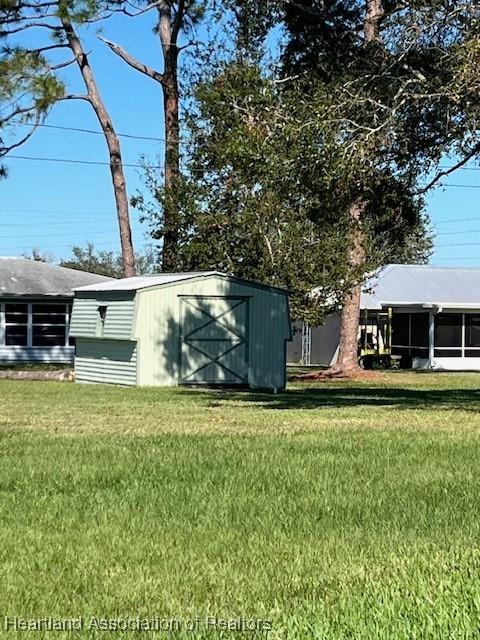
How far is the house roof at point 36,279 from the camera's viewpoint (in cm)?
3762

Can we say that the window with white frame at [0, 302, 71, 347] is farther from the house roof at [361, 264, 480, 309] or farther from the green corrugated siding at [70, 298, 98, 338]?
the house roof at [361, 264, 480, 309]

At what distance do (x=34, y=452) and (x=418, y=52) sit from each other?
859cm

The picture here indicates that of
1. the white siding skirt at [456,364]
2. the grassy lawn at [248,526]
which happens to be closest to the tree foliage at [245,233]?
the white siding skirt at [456,364]

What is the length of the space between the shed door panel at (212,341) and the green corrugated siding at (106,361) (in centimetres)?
133

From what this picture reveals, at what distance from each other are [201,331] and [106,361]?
3059 mm

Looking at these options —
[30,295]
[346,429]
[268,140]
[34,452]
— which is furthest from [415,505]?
[30,295]

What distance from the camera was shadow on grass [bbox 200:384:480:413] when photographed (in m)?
18.9

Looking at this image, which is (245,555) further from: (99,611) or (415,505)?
(415,505)

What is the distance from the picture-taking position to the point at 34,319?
3856 centimetres

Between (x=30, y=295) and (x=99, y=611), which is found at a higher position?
(x=30, y=295)

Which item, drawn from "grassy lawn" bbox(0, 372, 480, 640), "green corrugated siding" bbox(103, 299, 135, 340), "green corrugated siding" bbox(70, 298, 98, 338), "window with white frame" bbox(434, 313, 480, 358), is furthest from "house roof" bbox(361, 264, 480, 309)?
"grassy lawn" bbox(0, 372, 480, 640)

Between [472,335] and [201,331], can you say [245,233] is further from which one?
[472,335]

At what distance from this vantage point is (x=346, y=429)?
1360cm

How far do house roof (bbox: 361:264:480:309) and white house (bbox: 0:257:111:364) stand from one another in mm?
11771
